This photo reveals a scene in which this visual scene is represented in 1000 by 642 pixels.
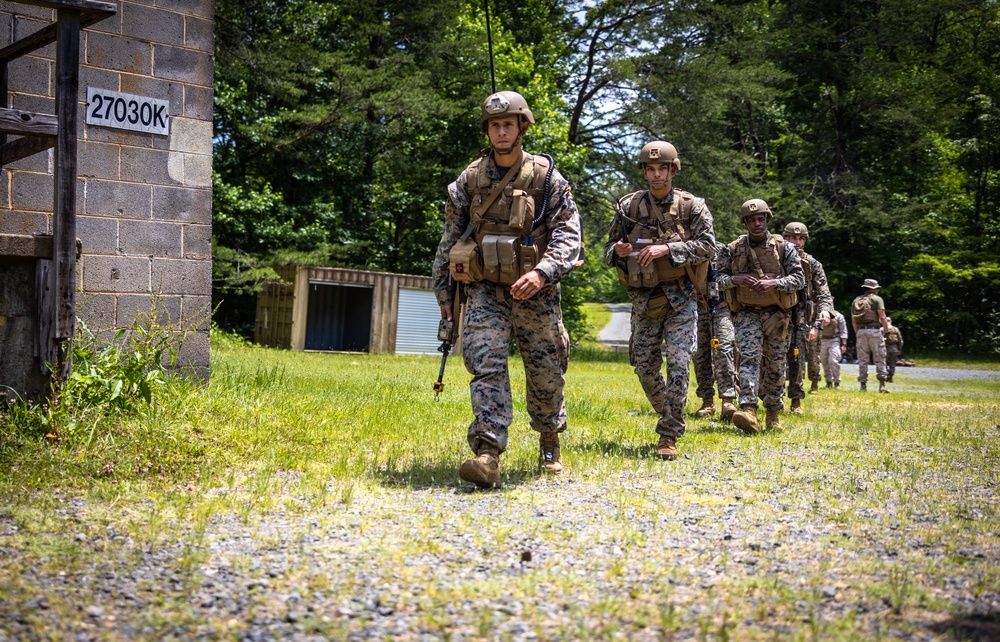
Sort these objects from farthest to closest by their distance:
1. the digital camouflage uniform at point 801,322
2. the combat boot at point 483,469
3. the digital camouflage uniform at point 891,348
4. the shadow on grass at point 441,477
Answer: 1. the digital camouflage uniform at point 891,348
2. the digital camouflage uniform at point 801,322
3. the shadow on grass at point 441,477
4. the combat boot at point 483,469

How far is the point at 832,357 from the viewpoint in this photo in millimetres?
18328

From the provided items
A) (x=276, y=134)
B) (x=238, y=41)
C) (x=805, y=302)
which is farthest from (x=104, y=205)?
(x=276, y=134)

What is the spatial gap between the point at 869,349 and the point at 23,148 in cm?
1539

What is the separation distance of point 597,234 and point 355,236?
7342mm

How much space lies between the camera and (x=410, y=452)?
701cm

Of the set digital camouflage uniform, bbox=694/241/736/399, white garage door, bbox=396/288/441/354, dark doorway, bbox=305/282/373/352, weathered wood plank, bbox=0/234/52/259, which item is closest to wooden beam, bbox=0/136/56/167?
weathered wood plank, bbox=0/234/52/259

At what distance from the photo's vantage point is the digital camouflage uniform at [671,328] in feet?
24.3

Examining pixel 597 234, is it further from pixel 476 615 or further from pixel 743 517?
pixel 476 615

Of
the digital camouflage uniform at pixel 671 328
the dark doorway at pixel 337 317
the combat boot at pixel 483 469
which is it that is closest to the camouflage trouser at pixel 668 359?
the digital camouflage uniform at pixel 671 328

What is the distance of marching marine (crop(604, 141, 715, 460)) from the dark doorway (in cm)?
1774

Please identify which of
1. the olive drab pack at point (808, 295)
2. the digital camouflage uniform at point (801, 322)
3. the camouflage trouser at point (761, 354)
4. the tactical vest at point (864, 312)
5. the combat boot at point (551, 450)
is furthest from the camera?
the tactical vest at point (864, 312)

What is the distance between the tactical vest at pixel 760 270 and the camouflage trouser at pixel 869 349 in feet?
28.2

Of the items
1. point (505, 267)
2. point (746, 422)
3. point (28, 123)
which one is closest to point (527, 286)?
point (505, 267)

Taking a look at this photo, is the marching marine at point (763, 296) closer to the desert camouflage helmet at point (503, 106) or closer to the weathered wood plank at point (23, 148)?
the desert camouflage helmet at point (503, 106)
